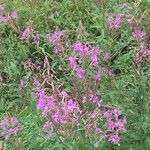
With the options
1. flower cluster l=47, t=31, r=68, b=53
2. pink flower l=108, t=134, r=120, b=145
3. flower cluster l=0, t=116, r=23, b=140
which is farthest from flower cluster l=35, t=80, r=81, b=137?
flower cluster l=47, t=31, r=68, b=53

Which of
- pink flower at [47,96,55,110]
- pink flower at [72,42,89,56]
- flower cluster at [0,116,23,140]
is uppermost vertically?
pink flower at [72,42,89,56]

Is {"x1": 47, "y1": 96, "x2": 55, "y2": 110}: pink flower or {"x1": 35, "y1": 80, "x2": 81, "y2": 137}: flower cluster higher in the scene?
{"x1": 47, "y1": 96, "x2": 55, "y2": 110}: pink flower

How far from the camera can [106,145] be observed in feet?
9.82

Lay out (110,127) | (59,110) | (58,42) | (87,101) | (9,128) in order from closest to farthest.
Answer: (59,110) < (110,127) < (87,101) < (9,128) < (58,42)

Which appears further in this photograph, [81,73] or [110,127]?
[81,73]

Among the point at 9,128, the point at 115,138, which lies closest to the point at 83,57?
the point at 115,138

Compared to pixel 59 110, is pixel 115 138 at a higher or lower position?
lower

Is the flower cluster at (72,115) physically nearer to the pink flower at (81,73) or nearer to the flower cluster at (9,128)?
the pink flower at (81,73)

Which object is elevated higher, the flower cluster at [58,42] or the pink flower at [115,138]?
the flower cluster at [58,42]

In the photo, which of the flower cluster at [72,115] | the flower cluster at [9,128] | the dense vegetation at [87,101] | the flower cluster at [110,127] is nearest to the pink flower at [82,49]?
the dense vegetation at [87,101]

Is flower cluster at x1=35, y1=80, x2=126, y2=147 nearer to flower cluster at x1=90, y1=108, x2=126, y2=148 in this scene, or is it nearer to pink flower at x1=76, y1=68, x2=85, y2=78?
flower cluster at x1=90, y1=108, x2=126, y2=148

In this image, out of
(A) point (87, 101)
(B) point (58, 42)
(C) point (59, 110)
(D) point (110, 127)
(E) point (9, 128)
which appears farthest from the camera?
(B) point (58, 42)

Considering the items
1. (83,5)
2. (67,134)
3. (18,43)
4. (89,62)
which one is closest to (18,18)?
(18,43)

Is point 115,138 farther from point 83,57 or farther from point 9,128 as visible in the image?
point 9,128
